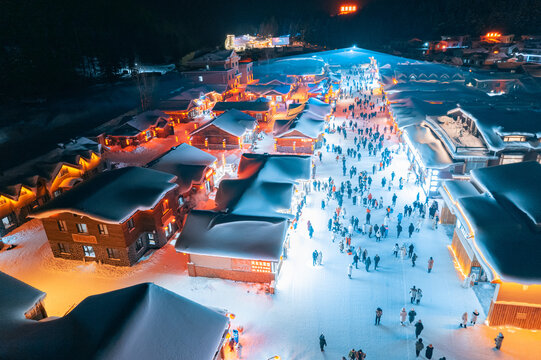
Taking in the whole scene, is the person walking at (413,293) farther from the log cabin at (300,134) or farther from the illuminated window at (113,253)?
the log cabin at (300,134)

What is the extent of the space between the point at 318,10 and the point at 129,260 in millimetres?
102341

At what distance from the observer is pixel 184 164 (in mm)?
23953

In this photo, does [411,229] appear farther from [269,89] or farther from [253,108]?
[269,89]

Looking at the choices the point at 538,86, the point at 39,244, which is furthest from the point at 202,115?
the point at 538,86

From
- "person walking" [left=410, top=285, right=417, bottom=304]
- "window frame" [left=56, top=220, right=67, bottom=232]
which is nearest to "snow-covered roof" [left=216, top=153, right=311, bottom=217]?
"person walking" [left=410, top=285, right=417, bottom=304]

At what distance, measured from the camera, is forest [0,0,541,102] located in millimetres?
39688

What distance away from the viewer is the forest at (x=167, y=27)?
3969 centimetres

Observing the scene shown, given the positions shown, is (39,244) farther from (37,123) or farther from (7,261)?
(37,123)

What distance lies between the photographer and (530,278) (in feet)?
38.3

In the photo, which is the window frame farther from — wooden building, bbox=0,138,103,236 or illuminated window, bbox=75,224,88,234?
wooden building, bbox=0,138,103,236

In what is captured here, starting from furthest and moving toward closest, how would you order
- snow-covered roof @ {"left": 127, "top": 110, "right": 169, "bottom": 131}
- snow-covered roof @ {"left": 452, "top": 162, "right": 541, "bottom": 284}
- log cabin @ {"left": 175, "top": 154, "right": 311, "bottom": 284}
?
snow-covered roof @ {"left": 127, "top": 110, "right": 169, "bottom": 131} < log cabin @ {"left": 175, "top": 154, "right": 311, "bottom": 284} < snow-covered roof @ {"left": 452, "top": 162, "right": 541, "bottom": 284}

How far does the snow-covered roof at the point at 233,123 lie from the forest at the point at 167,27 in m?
22.8

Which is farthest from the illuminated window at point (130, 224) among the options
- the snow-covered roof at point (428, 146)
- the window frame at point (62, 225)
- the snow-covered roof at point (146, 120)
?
the snow-covered roof at point (146, 120)

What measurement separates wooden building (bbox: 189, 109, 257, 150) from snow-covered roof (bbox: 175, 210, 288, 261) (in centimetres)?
1671
